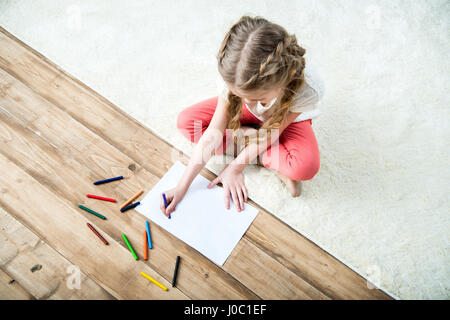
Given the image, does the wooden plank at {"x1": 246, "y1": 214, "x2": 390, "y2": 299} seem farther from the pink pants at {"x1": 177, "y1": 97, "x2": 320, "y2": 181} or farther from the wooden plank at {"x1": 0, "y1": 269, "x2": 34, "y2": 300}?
the wooden plank at {"x1": 0, "y1": 269, "x2": 34, "y2": 300}

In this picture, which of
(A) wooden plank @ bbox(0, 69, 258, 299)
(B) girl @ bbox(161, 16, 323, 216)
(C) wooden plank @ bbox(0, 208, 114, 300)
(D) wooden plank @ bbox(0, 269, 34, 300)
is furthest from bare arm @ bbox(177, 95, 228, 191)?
(D) wooden plank @ bbox(0, 269, 34, 300)

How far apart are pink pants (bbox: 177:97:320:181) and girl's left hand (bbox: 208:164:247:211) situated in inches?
3.8

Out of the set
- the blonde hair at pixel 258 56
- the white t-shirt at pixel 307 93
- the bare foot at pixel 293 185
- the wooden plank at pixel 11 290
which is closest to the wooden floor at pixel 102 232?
the wooden plank at pixel 11 290

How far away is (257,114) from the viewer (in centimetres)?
88

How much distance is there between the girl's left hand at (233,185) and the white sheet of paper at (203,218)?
2cm

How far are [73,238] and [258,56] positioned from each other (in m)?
0.73

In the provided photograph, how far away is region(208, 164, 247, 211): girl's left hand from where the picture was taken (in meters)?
0.90

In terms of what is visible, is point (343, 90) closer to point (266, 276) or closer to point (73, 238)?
point (266, 276)

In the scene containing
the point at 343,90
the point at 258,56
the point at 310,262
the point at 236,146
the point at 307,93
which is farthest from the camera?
the point at 343,90

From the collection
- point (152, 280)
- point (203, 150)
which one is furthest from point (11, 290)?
point (203, 150)

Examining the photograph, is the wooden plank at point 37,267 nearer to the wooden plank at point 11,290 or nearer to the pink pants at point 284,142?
the wooden plank at point 11,290

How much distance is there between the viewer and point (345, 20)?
4.35 feet
